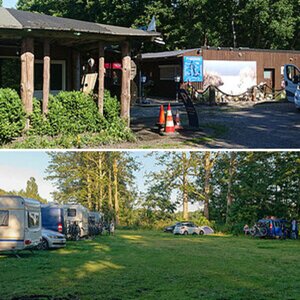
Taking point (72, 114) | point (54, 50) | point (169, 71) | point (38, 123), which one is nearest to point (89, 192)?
point (38, 123)

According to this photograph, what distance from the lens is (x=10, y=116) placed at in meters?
10.9

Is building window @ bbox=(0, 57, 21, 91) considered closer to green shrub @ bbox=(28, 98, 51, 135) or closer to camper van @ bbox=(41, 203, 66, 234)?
green shrub @ bbox=(28, 98, 51, 135)

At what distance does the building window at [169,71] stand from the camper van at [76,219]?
2207 cm

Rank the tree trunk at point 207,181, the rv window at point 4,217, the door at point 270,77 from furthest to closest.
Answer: the door at point 270,77, the tree trunk at point 207,181, the rv window at point 4,217

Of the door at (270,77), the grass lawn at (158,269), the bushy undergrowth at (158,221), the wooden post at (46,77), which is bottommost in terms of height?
the grass lawn at (158,269)

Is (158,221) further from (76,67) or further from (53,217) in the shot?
(76,67)

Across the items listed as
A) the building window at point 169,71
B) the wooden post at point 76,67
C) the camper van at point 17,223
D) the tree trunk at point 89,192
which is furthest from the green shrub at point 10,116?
the building window at point 169,71

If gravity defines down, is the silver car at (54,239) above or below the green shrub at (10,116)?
below

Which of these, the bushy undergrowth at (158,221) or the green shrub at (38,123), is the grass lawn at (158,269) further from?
the green shrub at (38,123)

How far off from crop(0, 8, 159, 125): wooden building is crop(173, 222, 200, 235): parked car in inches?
254

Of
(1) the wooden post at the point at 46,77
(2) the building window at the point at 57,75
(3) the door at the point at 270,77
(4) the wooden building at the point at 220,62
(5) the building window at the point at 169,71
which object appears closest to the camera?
(1) the wooden post at the point at 46,77

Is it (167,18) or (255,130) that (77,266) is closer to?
(255,130)

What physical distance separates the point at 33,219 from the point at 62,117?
683cm

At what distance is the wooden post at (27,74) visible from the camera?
11227 millimetres
